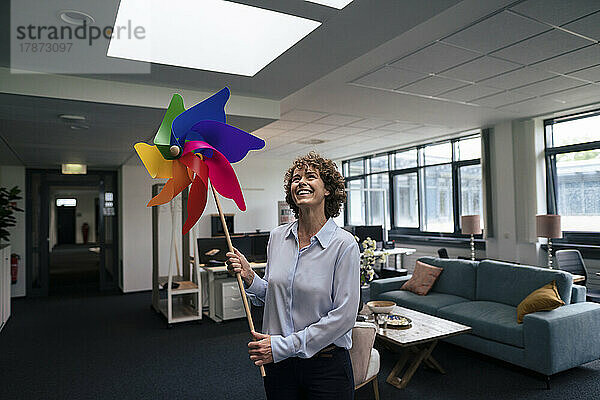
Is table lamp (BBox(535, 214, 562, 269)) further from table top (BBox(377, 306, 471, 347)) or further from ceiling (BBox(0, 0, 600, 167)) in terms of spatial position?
table top (BBox(377, 306, 471, 347))

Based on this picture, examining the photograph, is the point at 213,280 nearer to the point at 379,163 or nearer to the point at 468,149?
the point at 468,149

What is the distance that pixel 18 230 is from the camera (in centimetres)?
798

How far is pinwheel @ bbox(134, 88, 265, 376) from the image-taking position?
1400 millimetres

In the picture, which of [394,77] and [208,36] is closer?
[208,36]

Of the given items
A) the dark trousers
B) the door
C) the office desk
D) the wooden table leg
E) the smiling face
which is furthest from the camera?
the door

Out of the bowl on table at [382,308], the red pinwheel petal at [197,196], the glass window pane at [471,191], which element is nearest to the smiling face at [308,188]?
the red pinwheel petal at [197,196]

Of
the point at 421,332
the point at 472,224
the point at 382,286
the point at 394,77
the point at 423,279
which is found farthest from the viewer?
the point at 472,224

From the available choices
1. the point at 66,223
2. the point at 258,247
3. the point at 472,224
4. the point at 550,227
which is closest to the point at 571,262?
the point at 550,227

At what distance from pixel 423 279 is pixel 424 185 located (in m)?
4.36

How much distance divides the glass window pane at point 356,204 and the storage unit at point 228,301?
228 inches

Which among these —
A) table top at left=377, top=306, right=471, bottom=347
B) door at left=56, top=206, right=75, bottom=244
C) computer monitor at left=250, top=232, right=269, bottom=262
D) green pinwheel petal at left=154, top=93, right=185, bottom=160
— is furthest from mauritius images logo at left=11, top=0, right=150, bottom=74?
door at left=56, top=206, right=75, bottom=244

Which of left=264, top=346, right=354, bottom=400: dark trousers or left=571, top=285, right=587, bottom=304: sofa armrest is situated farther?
left=571, top=285, right=587, bottom=304: sofa armrest

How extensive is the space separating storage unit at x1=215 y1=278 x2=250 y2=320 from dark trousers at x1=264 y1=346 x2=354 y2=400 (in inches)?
171

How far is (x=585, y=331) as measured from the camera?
11.9 feet
